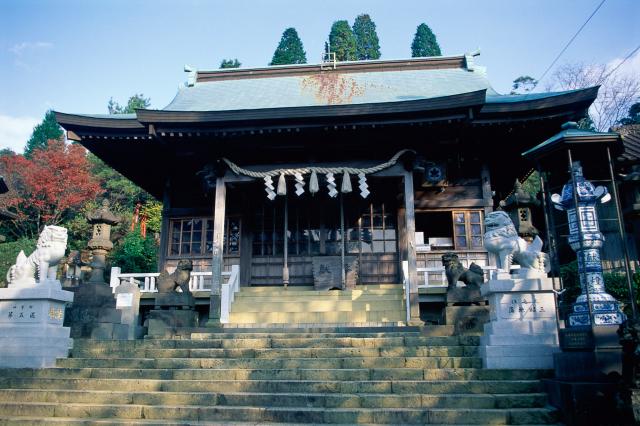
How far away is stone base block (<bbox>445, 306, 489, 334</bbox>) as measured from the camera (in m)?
7.76

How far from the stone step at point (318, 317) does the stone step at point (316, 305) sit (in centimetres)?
11

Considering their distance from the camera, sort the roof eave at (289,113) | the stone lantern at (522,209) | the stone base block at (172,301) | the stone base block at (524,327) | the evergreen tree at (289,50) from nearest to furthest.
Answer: the stone base block at (524,327)
the stone base block at (172,301)
the stone lantern at (522,209)
the roof eave at (289,113)
the evergreen tree at (289,50)

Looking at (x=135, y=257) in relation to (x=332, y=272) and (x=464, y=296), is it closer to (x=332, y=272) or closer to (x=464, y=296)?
(x=332, y=272)

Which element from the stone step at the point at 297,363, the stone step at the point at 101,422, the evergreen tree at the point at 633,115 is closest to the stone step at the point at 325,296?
the stone step at the point at 297,363

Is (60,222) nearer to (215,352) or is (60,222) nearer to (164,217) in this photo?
(164,217)

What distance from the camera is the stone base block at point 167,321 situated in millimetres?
9023

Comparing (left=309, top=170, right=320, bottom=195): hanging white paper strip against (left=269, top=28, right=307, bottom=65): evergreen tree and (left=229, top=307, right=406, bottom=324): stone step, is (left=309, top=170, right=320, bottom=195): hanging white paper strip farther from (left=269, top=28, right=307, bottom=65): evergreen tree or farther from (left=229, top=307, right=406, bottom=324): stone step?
(left=269, top=28, right=307, bottom=65): evergreen tree

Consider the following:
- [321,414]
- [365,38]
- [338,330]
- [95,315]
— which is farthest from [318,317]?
[365,38]

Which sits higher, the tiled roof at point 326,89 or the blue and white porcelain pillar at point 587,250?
the tiled roof at point 326,89

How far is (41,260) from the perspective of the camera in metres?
7.54

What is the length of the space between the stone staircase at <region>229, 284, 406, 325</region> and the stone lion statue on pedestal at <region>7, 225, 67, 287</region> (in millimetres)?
3959

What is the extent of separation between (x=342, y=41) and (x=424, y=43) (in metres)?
6.40

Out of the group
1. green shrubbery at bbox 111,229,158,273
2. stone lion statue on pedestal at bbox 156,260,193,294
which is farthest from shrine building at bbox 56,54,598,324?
green shrubbery at bbox 111,229,158,273

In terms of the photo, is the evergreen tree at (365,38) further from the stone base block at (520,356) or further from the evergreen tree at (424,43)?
the stone base block at (520,356)
